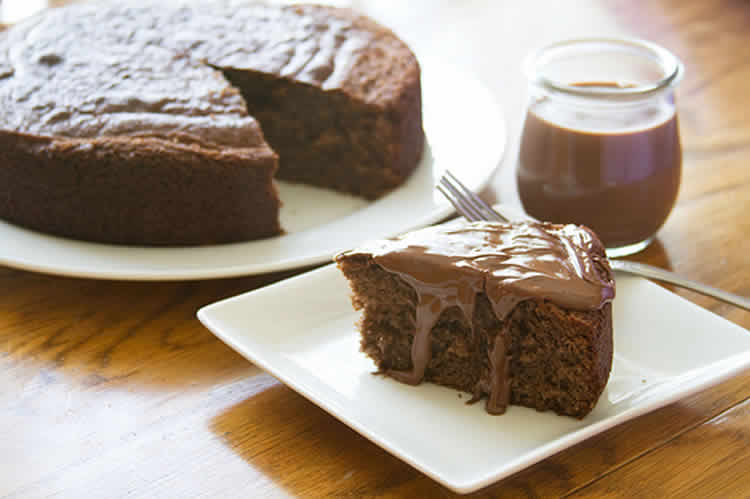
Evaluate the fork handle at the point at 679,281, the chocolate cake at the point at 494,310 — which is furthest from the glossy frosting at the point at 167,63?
the fork handle at the point at 679,281

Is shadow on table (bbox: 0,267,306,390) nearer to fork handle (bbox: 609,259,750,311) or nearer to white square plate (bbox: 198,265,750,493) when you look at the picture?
white square plate (bbox: 198,265,750,493)

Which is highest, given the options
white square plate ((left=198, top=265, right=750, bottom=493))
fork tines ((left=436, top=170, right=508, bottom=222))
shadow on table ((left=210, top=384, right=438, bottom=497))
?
fork tines ((left=436, top=170, right=508, bottom=222))

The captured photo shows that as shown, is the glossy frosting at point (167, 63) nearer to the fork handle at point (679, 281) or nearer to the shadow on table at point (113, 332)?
the shadow on table at point (113, 332)

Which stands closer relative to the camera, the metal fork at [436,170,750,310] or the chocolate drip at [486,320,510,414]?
the chocolate drip at [486,320,510,414]

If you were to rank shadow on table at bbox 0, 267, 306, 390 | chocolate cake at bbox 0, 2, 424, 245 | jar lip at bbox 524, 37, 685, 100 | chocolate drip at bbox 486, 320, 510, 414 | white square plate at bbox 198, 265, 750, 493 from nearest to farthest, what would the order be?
white square plate at bbox 198, 265, 750, 493 → chocolate drip at bbox 486, 320, 510, 414 → shadow on table at bbox 0, 267, 306, 390 → jar lip at bbox 524, 37, 685, 100 → chocolate cake at bbox 0, 2, 424, 245

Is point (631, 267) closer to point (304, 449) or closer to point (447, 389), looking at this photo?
point (447, 389)

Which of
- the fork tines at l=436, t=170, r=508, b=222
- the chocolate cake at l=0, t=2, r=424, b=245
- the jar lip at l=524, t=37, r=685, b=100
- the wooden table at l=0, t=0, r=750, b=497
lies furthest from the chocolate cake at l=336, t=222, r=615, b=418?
the chocolate cake at l=0, t=2, r=424, b=245

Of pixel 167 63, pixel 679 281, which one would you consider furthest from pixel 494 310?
pixel 167 63
